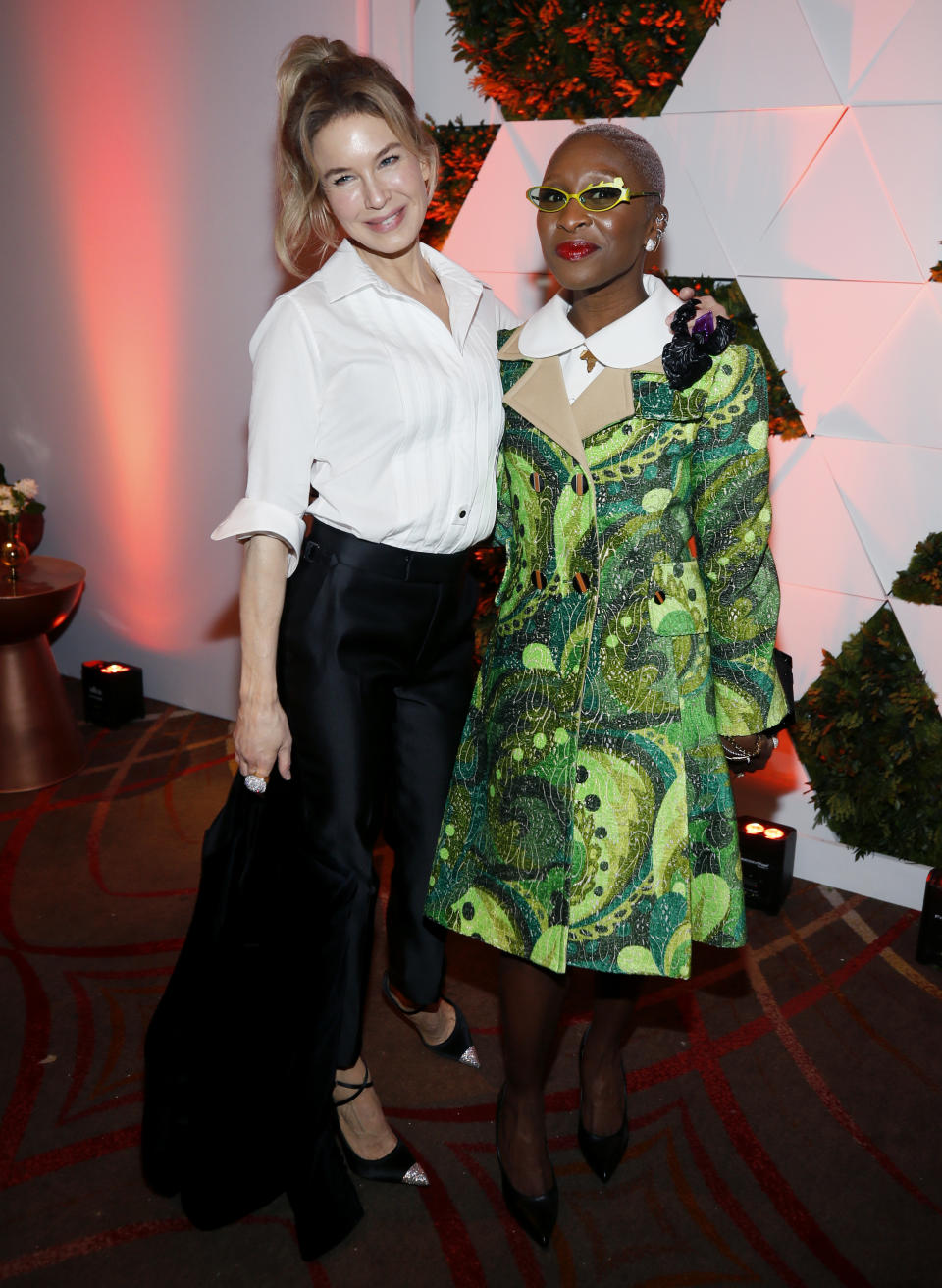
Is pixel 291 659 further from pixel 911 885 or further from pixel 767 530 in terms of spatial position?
pixel 911 885

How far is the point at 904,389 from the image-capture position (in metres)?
2.67

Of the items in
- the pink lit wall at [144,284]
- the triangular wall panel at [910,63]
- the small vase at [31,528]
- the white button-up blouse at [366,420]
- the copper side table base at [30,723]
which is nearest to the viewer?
the white button-up blouse at [366,420]

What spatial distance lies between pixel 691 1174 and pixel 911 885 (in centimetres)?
123

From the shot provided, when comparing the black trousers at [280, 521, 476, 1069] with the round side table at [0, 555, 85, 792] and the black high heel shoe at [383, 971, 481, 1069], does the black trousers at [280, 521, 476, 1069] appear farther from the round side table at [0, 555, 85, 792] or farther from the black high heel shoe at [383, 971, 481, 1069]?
the round side table at [0, 555, 85, 792]

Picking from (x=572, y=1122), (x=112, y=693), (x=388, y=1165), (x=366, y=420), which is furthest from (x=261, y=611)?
(x=112, y=693)

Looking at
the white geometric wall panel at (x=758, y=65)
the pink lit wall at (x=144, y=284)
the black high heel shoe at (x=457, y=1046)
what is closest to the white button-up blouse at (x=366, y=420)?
the black high heel shoe at (x=457, y=1046)

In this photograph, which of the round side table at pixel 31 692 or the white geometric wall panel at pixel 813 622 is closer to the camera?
the white geometric wall panel at pixel 813 622

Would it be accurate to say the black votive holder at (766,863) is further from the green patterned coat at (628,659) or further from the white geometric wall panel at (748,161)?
the white geometric wall panel at (748,161)

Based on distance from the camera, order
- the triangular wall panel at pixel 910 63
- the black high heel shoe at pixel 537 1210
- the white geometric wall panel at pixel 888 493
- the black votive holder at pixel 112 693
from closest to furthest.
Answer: the black high heel shoe at pixel 537 1210 → the triangular wall panel at pixel 910 63 → the white geometric wall panel at pixel 888 493 → the black votive holder at pixel 112 693

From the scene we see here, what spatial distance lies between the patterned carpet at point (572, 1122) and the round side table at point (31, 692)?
528 mm

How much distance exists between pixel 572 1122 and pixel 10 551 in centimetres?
254

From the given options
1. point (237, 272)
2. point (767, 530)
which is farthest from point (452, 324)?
point (237, 272)

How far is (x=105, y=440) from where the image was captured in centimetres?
405

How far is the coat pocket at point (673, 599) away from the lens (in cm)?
166
